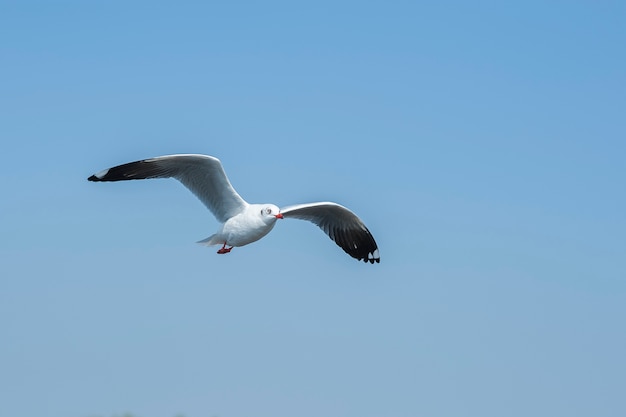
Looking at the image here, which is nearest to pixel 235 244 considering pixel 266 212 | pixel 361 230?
pixel 266 212

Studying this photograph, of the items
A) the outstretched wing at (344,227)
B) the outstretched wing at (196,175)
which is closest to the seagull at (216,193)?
the outstretched wing at (196,175)

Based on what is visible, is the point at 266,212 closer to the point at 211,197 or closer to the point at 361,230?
the point at 211,197

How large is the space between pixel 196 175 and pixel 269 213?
1678 millimetres

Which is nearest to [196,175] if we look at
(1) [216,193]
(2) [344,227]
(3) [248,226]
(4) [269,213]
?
(1) [216,193]

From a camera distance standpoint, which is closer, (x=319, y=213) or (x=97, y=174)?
(x=97, y=174)

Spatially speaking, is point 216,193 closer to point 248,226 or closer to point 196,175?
point 196,175

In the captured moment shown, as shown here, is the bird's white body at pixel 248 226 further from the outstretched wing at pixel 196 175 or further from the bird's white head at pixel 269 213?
the outstretched wing at pixel 196 175

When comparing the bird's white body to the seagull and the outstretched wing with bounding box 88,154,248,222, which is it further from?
the outstretched wing with bounding box 88,154,248,222

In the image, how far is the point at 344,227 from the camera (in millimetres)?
20781

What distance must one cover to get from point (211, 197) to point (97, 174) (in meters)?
2.15

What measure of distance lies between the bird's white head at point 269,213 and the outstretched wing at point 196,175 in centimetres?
66

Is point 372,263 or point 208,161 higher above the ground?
point 208,161

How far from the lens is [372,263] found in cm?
2142

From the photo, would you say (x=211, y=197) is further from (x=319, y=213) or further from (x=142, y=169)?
(x=319, y=213)
